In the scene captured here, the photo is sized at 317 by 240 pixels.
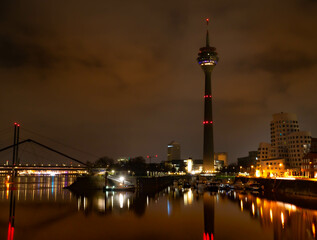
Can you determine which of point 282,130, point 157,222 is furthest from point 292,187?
point 282,130

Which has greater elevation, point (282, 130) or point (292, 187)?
point (282, 130)

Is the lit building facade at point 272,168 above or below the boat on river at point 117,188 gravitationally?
above

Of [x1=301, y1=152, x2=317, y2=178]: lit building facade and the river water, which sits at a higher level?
[x1=301, y1=152, x2=317, y2=178]: lit building facade

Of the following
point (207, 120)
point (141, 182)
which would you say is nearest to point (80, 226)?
point (141, 182)

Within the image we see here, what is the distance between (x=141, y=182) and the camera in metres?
97.7

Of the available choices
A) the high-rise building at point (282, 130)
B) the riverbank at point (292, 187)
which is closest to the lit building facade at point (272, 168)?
the high-rise building at point (282, 130)

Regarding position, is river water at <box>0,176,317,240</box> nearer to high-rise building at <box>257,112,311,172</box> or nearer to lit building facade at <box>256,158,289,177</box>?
lit building facade at <box>256,158,289,177</box>

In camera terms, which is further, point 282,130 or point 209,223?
point 282,130

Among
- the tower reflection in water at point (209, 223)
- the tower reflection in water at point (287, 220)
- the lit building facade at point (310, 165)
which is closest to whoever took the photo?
the tower reflection in water at point (287, 220)

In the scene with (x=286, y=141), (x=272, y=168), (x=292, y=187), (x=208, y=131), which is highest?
(x=208, y=131)

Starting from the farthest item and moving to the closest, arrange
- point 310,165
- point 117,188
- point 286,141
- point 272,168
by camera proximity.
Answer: point 286,141, point 272,168, point 117,188, point 310,165

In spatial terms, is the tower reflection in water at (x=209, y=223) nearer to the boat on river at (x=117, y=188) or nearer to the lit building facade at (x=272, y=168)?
the boat on river at (x=117, y=188)

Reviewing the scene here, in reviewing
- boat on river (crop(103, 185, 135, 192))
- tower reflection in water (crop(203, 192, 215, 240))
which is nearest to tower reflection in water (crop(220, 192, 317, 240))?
tower reflection in water (crop(203, 192, 215, 240))

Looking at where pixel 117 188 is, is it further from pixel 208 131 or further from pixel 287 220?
pixel 208 131
